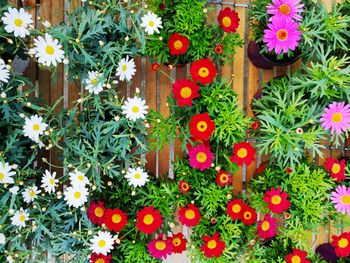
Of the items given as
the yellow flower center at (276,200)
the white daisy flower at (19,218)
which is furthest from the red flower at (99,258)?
the yellow flower center at (276,200)

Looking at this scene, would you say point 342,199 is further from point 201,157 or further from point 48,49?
point 48,49

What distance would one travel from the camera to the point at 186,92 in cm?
135

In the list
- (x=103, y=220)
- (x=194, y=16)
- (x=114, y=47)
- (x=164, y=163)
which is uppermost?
(x=194, y=16)

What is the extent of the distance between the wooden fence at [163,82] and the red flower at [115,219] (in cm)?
32

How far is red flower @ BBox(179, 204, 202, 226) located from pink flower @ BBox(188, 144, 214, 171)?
16 centimetres

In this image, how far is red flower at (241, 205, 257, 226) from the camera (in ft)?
4.86

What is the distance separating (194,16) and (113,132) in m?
0.49

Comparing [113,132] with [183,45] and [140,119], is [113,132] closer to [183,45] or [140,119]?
[140,119]

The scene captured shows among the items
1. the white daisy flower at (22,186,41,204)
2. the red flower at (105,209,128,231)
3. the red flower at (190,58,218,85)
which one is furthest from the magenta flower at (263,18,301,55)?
the white daisy flower at (22,186,41,204)

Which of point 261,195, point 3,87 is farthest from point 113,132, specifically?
point 261,195

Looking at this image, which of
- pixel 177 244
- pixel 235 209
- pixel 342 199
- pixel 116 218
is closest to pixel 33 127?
pixel 116 218

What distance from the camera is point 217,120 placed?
141cm

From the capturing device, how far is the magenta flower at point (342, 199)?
4.86 feet

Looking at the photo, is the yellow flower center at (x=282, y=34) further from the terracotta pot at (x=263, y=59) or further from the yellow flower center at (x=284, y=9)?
the terracotta pot at (x=263, y=59)
